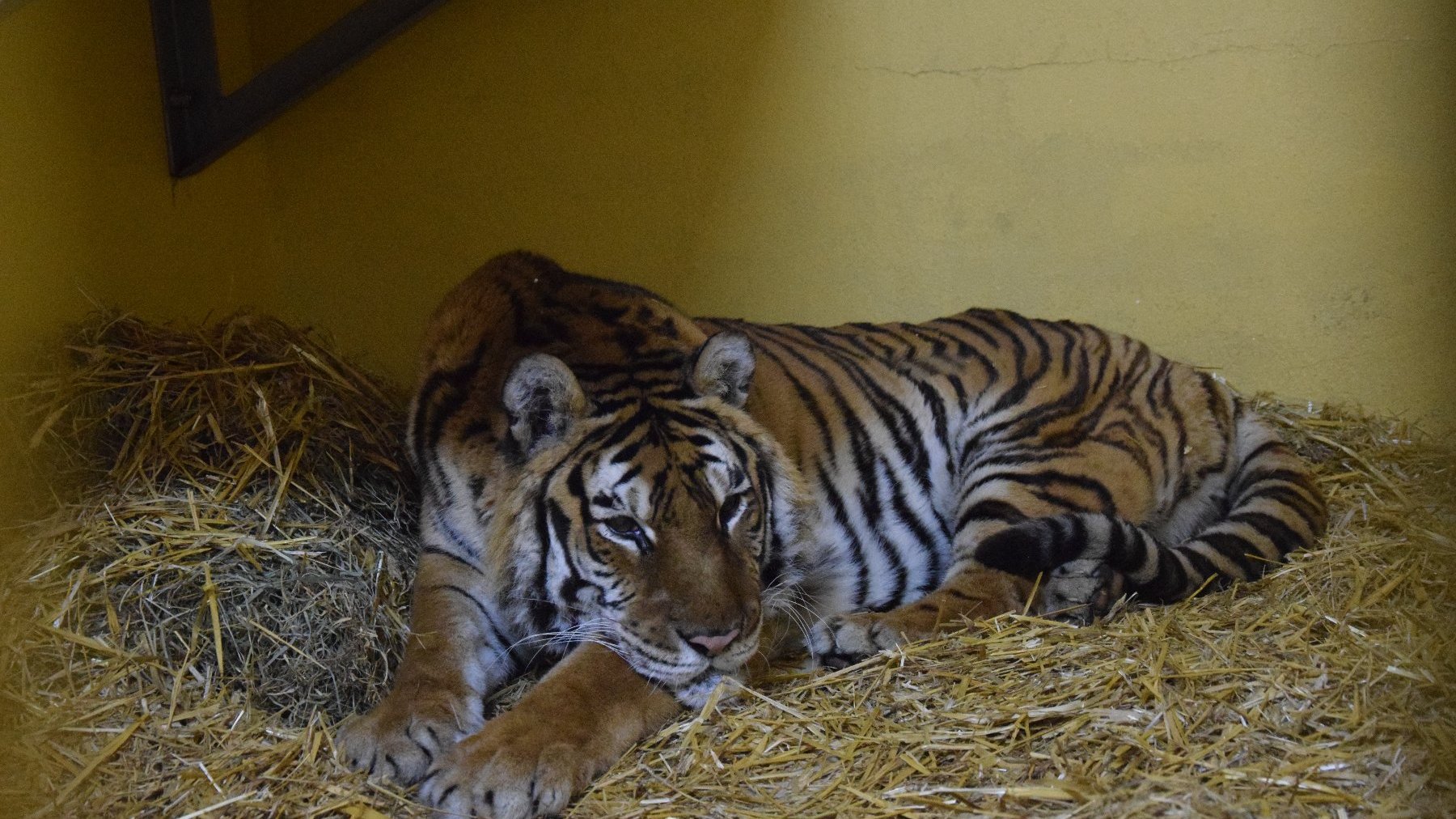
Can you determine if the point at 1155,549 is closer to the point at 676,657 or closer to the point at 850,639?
the point at 850,639

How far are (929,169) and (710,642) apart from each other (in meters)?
2.16

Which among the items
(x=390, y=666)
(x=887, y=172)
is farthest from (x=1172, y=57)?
(x=390, y=666)

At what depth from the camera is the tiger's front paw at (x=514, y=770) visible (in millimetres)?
2320

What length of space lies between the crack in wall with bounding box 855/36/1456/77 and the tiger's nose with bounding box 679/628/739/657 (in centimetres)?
227

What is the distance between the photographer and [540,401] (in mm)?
2695

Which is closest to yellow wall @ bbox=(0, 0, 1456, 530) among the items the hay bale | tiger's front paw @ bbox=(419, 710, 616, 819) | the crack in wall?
the crack in wall

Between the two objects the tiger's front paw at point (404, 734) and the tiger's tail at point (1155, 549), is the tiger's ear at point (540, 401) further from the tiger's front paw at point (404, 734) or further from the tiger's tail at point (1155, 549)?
the tiger's tail at point (1155, 549)

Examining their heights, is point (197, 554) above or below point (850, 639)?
above

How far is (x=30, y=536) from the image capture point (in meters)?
2.79

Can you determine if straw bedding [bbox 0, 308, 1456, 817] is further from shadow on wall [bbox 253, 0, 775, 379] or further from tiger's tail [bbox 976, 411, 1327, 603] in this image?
shadow on wall [bbox 253, 0, 775, 379]

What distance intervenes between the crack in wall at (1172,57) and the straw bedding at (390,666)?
1404 millimetres

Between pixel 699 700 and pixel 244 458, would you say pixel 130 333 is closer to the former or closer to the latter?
pixel 244 458

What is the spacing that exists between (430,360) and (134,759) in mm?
1196

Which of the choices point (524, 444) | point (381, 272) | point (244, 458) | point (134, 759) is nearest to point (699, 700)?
point (524, 444)
